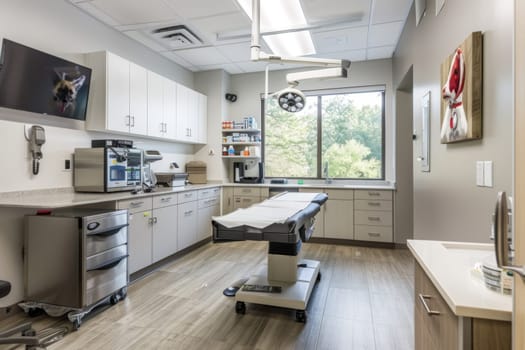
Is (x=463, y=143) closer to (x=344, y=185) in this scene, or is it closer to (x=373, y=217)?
(x=373, y=217)

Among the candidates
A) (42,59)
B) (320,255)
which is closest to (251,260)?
(320,255)

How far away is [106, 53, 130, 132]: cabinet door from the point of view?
3145 mm

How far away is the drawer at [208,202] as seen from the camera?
4.26 metres

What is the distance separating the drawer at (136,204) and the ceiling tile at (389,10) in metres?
3.16

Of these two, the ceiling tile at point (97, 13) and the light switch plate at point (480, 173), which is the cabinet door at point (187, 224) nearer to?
the ceiling tile at point (97, 13)

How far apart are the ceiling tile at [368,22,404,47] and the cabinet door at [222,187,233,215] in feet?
9.86

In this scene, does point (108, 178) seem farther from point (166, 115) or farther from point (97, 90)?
point (166, 115)

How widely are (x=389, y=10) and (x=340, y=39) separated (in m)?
0.77

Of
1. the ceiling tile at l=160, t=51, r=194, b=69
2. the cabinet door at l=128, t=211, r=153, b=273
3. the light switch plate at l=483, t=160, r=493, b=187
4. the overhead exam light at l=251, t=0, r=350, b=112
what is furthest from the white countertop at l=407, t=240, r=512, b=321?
the ceiling tile at l=160, t=51, r=194, b=69

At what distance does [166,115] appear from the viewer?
4.08 m

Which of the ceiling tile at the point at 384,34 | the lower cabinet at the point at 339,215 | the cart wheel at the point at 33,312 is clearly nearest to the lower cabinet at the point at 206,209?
the lower cabinet at the point at 339,215

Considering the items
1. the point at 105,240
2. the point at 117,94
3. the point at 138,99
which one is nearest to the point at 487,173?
the point at 105,240

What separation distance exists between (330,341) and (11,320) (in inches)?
94.5

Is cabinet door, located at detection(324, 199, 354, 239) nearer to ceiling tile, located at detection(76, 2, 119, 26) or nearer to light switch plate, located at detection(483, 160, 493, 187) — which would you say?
light switch plate, located at detection(483, 160, 493, 187)
